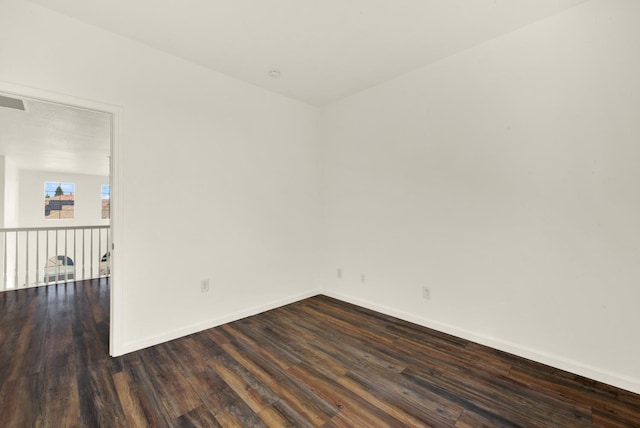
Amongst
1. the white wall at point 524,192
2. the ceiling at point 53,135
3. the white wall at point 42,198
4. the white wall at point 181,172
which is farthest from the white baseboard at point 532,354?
the white wall at point 42,198

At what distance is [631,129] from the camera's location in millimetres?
1826

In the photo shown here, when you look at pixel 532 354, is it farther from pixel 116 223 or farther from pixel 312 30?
pixel 116 223

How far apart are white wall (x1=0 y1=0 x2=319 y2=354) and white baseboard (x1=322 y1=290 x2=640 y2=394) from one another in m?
1.54

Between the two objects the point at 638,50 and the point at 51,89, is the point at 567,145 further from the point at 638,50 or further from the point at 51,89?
the point at 51,89

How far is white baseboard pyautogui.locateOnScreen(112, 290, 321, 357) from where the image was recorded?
2.37m

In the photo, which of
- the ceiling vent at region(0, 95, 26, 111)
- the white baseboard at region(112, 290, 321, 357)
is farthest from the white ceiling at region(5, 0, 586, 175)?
the white baseboard at region(112, 290, 321, 357)

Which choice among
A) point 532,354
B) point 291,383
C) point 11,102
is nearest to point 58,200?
point 11,102

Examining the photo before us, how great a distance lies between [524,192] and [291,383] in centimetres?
233

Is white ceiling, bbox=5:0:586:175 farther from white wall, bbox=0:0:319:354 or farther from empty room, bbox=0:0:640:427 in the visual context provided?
white wall, bbox=0:0:319:354

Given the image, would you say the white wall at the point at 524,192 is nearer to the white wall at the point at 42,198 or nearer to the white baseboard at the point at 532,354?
the white baseboard at the point at 532,354

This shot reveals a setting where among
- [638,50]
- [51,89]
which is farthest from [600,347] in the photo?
[51,89]

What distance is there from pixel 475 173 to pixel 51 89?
3451 mm

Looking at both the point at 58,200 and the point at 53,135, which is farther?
the point at 58,200

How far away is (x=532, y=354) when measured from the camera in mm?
2207
